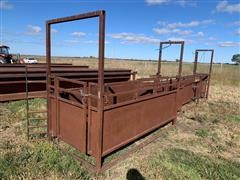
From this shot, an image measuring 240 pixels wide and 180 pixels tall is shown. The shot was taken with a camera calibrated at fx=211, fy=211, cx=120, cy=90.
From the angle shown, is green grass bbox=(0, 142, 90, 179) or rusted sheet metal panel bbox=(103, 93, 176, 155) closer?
green grass bbox=(0, 142, 90, 179)

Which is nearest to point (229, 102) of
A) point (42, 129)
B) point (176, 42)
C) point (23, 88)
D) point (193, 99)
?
point (193, 99)

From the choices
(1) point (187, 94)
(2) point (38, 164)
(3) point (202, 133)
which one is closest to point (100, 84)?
(2) point (38, 164)

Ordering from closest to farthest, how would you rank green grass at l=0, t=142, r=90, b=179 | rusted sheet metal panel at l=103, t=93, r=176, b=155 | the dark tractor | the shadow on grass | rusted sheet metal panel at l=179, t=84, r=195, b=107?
green grass at l=0, t=142, r=90, b=179
the shadow on grass
rusted sheet metal panel at l=103, t=93, r=176, b=155
rusted sheet metal panel at l=179, t=84, r=195, b=107
the dark tractor

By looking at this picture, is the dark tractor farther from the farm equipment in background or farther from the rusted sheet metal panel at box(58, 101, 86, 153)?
the rusted sheet metal panel at box(58, 101, 86, 153)

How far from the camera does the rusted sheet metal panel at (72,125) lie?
3213mm

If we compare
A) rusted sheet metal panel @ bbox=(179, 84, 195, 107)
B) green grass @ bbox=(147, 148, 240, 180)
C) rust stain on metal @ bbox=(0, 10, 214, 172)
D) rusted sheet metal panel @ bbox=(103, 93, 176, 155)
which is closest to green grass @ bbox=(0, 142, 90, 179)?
rust stain on metal @ bbox=(0, 10, 214, 172)

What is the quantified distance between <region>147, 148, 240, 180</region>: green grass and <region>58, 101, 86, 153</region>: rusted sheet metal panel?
116cm

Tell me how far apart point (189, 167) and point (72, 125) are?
198 cm

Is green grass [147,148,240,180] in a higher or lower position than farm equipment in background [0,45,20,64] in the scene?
lower

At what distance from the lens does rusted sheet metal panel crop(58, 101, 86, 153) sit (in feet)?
10.5

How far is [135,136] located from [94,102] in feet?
3.90

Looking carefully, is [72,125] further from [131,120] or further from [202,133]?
[202,133]

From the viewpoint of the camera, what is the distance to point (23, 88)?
7.04m

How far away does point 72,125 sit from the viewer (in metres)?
3.42
